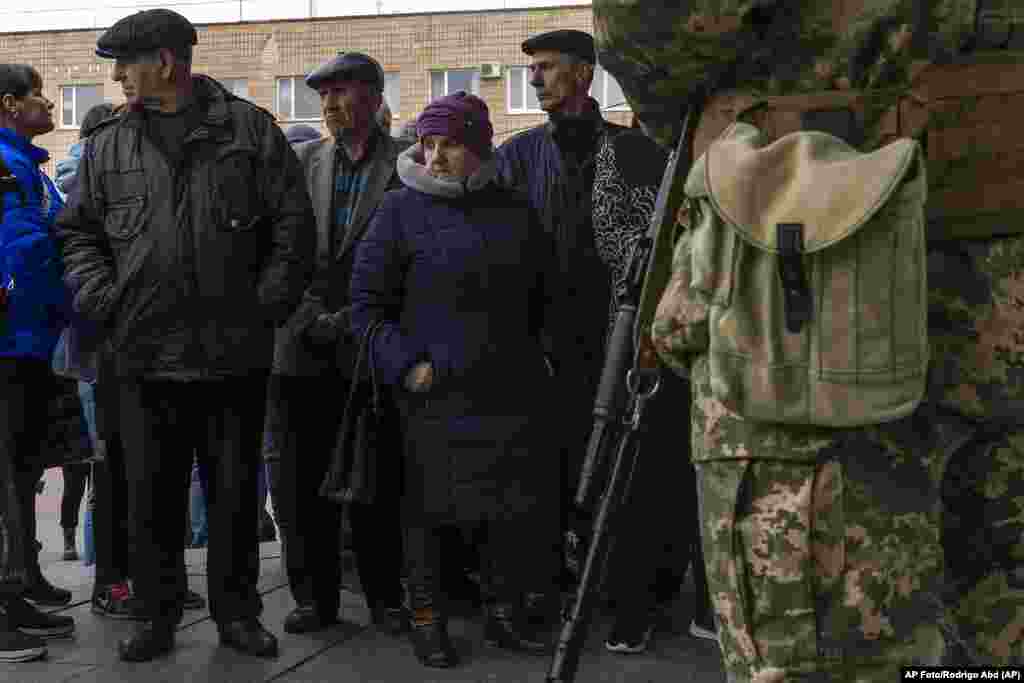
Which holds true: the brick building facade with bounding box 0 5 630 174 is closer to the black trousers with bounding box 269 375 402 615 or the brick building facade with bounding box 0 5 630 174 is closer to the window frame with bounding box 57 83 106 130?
the window frame with bounding box 57 83 106 130

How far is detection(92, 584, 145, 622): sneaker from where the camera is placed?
20.1 feet

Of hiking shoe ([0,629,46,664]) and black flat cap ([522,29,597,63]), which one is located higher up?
black flat cap ([522,29,597,63])

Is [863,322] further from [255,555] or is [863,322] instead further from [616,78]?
[255,555]

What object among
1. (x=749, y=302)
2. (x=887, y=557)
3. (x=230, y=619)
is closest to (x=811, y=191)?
(x=749, y=302)

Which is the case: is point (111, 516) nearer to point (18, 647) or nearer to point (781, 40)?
point (18, 647)

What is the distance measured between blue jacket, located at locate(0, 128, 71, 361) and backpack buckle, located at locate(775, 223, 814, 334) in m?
3.64

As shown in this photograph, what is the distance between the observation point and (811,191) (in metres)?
2.54

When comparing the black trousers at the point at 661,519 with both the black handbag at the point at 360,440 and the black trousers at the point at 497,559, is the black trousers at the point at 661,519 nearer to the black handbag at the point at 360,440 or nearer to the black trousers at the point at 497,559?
the black trousers at the point at 497,559

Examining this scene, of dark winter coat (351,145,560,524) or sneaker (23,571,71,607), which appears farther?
sneaker (23,571,71,607)

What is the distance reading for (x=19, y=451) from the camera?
5590 mm

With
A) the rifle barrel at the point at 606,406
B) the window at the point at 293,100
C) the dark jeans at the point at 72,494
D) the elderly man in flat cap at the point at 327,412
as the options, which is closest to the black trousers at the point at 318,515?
the elderly man in flat cap at the point at 327,412

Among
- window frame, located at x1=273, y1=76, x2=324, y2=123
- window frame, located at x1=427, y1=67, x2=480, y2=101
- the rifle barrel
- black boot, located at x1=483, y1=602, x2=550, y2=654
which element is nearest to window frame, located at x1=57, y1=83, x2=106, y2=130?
window frame, located at x1=273, y1=76, x2=324, y2=123

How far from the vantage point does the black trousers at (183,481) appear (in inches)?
214

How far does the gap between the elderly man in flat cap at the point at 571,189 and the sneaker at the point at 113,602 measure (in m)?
1.67
